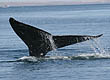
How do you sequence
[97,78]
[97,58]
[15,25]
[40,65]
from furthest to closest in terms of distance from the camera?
[97,58] → [40,65] → [15,25] → [97,78]

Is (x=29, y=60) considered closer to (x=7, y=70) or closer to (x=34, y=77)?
(x=7, y=70)

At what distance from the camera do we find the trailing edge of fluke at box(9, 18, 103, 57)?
18.9 m

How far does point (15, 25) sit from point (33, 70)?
2.01 metres

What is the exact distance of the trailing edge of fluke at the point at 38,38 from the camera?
1888 centimetres

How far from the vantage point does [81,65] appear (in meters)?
20.2

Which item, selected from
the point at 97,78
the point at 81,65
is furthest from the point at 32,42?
the point at 97,78

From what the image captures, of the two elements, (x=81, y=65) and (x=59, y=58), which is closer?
(x=81, y=65)

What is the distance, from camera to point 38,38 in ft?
64.6

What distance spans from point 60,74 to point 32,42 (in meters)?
2.15

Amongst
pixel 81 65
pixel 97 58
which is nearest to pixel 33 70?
pixel 81 65

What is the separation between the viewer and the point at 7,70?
20.0 m

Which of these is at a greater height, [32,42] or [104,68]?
[32,42]

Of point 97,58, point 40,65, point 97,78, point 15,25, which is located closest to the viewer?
point 97,78

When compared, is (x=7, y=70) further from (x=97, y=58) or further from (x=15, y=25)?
(x=97, y=58)
